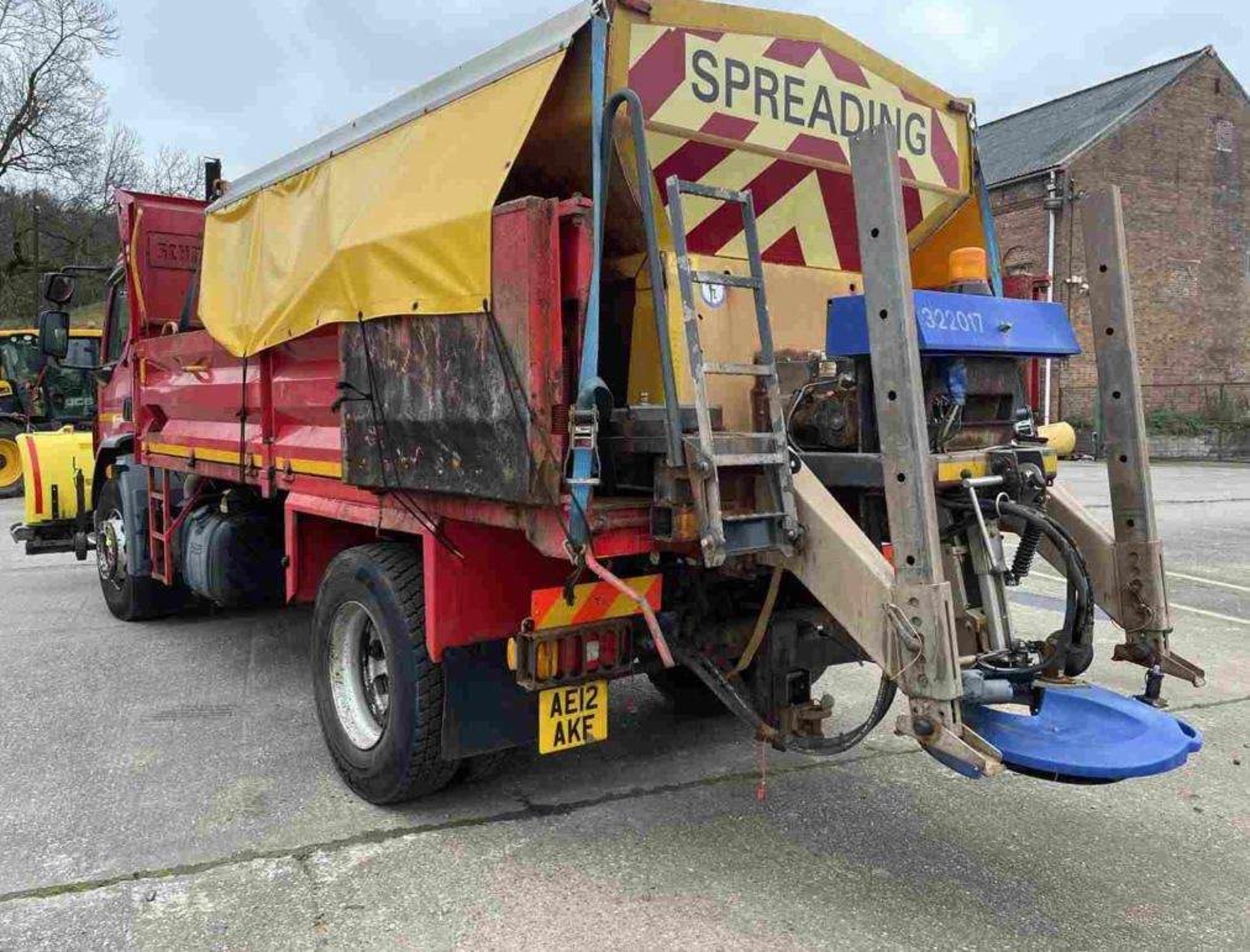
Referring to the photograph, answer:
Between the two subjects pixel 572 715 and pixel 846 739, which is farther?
pixel 572 715

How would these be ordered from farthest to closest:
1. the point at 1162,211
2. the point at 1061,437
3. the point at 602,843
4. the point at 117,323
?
the point at 1162,211 < the point at 117,323 < the point at 1061,437 < the point at 602,843

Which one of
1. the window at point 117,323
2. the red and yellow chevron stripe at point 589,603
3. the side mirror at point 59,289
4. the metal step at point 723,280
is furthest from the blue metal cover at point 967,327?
the side mirror at point 59,289

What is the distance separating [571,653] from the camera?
3.48 meters

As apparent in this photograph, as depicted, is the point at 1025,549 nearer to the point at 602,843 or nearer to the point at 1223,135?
the point at 602,843

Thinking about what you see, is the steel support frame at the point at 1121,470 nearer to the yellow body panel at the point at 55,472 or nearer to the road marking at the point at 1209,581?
the road marking at the point at 1209,581

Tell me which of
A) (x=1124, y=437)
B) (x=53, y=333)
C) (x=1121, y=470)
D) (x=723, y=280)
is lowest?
(x=1121, y=470)

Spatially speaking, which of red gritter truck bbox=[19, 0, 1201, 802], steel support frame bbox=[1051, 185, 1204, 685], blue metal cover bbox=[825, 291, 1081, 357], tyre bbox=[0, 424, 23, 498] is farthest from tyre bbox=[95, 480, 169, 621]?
tyre bbox=[0, 424, 23, 498]

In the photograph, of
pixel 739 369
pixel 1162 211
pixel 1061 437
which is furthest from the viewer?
pixel 1162 211

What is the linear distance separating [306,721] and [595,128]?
131 inches

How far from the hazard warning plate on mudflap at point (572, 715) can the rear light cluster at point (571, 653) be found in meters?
0.06

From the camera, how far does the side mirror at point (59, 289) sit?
6.92m

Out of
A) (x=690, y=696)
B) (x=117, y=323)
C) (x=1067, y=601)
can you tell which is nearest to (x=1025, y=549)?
(x=1067, y=601)

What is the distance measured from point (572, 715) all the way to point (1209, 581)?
7.77m

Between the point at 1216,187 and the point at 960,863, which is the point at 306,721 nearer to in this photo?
the point at 960,863
